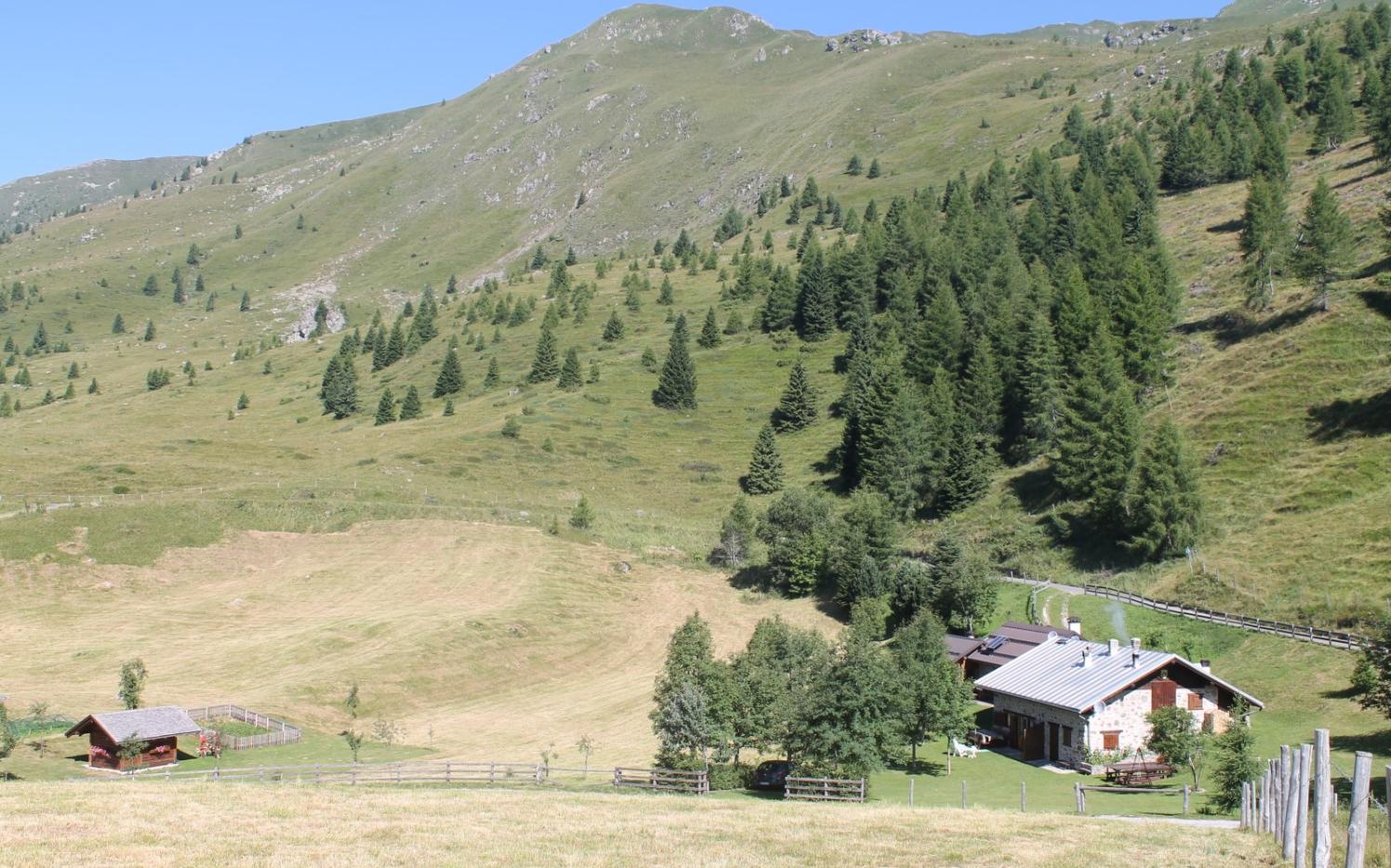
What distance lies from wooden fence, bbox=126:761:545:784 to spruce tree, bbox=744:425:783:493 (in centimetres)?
7963

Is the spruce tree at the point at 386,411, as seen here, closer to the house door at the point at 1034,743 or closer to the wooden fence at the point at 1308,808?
the house door at the point at 1034,743

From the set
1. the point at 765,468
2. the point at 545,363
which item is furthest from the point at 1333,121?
the point at 545,363

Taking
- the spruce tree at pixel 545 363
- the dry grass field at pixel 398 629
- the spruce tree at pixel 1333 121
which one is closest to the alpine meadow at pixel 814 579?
the dry grass field at pixel 398 629

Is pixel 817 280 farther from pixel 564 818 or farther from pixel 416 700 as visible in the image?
pixel 564 818

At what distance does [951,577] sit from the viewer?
262ft


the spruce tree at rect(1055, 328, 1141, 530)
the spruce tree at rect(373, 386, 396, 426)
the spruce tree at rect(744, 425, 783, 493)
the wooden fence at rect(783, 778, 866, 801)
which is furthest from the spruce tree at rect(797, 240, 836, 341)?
the wooden fence at rect(783, 778, 866, 801)

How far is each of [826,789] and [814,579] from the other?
52042mm

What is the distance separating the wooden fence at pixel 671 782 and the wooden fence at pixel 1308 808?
2342 centimetres

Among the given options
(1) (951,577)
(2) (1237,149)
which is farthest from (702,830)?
(2) (1237,149)

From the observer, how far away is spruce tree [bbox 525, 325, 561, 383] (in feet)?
567

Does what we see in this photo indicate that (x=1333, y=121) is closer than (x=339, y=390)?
Yes

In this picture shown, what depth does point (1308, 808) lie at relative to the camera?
2016 centimetres

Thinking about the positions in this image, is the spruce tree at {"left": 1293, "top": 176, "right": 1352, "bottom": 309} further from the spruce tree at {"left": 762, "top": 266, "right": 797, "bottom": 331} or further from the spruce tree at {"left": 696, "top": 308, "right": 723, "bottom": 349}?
the spruce tree at {"left": 696, "top": 308, "right": 723, "bottom": 349}

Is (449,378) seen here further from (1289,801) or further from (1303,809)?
(1303,809)
